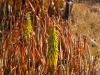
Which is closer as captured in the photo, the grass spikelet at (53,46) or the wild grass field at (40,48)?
the grass spikelet at (53,46)

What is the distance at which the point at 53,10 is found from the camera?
3.09m

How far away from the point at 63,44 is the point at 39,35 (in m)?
0.19

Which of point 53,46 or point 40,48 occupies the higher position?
point 53,46

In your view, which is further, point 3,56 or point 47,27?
point 47,27

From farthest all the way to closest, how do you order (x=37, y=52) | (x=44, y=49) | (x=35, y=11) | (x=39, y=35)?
1. (x=35, y=11)
2. (x=39, y=35)
3. (x=44, y=49)
4. (x=37, y=52)

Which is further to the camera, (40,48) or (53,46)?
(40,48)

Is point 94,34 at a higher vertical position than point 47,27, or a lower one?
lower

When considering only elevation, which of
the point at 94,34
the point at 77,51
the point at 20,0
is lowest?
the point at 94,34

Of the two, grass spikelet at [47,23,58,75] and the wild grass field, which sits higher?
grass spikelet at [47,23,58,75]

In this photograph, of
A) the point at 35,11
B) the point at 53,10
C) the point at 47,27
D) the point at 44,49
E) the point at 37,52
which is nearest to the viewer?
the point at 37,52

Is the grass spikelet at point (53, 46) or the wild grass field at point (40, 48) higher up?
the grass spikelet at point (53, 46)

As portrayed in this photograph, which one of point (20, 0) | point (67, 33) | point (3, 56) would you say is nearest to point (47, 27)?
point (67, 33)

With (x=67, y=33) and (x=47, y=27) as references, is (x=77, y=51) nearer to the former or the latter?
(x=67, y=33)

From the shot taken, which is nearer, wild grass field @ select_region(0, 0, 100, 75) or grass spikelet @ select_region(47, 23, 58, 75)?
grass spikelet @ select_region(47, 23, 58, 75)
